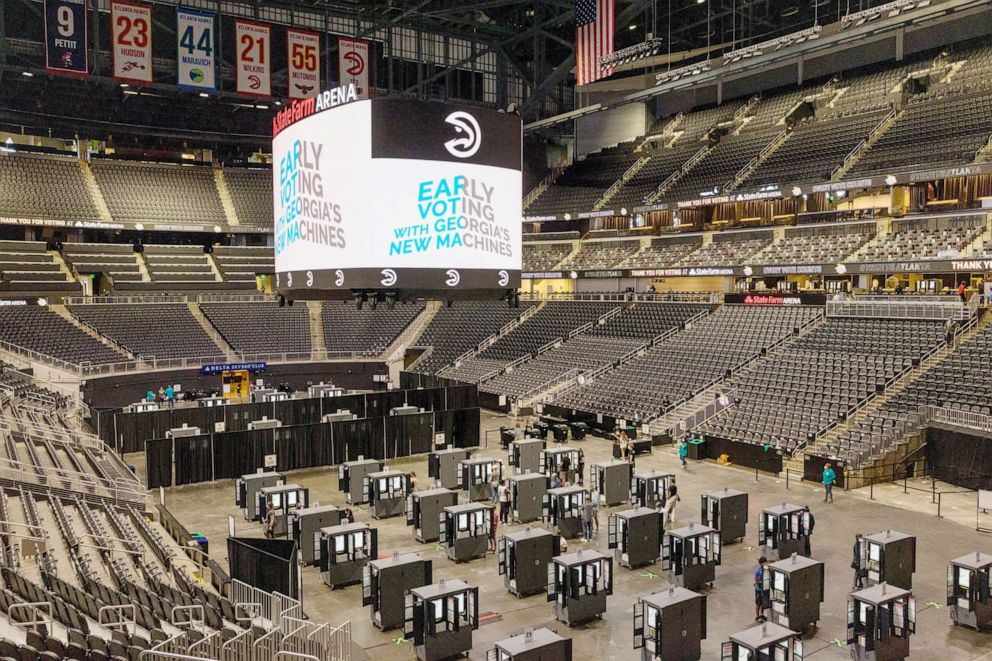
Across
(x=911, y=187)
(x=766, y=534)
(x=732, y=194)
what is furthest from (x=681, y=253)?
(x=766, y=534)

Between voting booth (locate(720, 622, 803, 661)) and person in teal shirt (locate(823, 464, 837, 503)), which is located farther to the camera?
person in teal shirt (locate(823, 464, 837, 503))

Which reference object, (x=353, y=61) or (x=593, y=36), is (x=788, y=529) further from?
(x=353, y=61)

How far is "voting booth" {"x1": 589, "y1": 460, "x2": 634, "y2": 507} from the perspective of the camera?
2409 cm

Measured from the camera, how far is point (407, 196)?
17.1m

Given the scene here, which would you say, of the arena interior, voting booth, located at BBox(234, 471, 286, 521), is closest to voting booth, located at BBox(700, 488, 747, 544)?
the arena interior

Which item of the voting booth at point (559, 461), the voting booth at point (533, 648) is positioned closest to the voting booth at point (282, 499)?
the voting booth at point (559, 461)

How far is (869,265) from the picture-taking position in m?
36.9

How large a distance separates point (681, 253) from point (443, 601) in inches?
1554

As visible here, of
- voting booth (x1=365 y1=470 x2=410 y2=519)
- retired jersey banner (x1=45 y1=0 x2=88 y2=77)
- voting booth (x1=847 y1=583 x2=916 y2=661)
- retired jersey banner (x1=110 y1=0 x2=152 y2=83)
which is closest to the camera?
voting booth (x1=847 y1=583 x2=916 y2=661)

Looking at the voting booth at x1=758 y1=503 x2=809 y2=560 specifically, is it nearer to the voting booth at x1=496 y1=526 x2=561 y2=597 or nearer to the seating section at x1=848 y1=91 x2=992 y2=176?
the voting booth at x1=496 y1=526 x2=561 y2=597

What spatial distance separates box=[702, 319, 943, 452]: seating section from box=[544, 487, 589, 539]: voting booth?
10.3 meters

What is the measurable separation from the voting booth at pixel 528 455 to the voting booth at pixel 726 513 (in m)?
7.85

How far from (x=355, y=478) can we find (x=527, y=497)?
5.36 m

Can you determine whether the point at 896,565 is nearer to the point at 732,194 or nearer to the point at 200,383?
the point at 732,194
